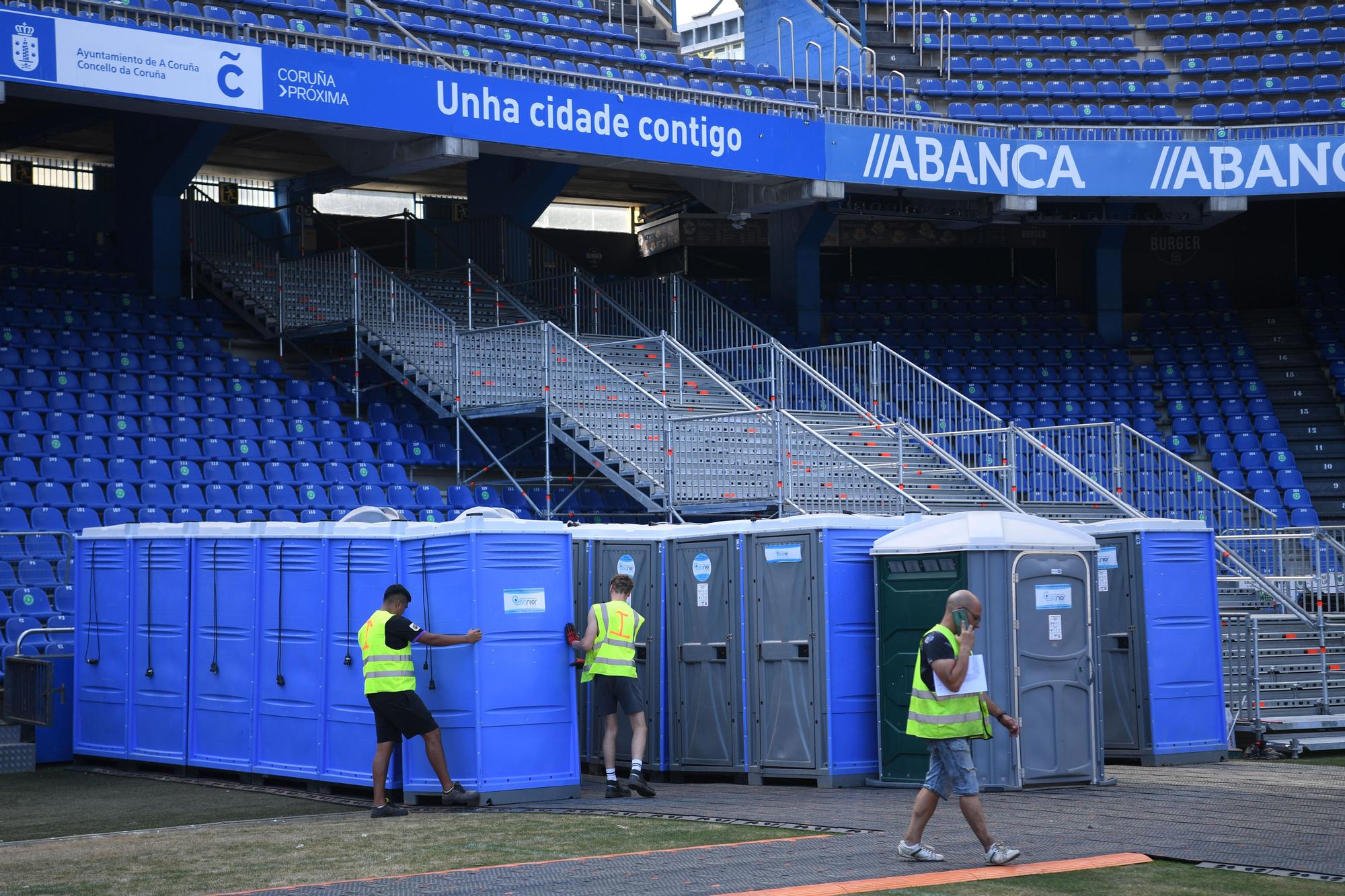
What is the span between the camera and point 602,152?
23.1 meters

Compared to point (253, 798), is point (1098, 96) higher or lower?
higher

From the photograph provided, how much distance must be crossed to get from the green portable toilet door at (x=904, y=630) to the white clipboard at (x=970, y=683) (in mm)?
2778

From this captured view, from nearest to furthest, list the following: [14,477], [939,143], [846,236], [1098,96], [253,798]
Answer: [253,798] → [14,477] → [939,143] → [1098,96] → [846,236]

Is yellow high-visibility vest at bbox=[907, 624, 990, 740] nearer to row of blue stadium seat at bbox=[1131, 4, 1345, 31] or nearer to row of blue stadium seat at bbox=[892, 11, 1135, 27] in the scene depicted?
row of blue stadium seat at bbox=[892, 11, 1135, 27]

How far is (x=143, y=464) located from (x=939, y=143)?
1315 cm

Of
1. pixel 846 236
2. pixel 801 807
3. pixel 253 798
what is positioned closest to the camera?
pixel 801 807

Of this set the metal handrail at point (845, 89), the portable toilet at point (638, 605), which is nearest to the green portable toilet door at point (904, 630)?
the portable toilet at point (638, 605)

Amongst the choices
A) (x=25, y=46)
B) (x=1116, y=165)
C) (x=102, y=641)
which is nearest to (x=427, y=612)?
(x=102, y=641)

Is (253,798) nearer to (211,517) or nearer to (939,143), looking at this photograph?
(211,517)

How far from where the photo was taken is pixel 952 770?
9273mm

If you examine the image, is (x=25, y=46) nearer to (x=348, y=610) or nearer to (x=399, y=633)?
(x=348, y=610)

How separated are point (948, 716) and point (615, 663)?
3831 mm

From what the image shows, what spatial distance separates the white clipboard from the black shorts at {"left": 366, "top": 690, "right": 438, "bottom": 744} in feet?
13.1

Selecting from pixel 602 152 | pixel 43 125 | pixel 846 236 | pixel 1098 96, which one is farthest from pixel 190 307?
pixel 1098 96
